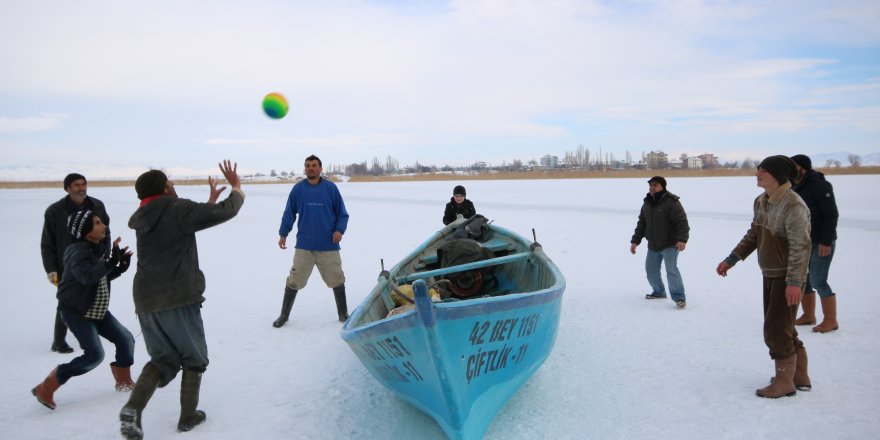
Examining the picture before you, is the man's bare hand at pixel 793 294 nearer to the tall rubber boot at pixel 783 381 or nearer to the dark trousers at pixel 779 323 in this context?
the dark trousers at pixel 779 323

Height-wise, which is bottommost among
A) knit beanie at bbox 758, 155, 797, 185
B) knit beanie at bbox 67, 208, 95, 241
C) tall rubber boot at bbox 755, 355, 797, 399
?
tall rubber boot at bbox 755, 355, 797, 399

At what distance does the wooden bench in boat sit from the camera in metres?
6.71

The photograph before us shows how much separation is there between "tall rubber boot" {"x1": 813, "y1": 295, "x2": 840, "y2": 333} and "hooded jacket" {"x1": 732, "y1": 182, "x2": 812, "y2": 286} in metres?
1.87

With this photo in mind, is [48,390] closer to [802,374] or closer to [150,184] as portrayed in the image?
[150,184]

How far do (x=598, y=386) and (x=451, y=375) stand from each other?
5.39 feet

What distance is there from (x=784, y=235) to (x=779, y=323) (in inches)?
24.6

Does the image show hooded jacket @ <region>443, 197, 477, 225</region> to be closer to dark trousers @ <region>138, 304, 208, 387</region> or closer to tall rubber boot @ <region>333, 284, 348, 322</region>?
A: tall rubber boot @ <region>333, 284, 348, 322</region>

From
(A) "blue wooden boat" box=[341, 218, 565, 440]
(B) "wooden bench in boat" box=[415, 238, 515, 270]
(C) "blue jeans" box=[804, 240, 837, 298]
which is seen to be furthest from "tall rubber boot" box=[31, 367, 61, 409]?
(C) "blue jeans" box=[804, 240, 837, 298]

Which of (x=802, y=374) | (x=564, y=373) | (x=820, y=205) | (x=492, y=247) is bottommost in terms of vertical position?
(x=564, y=373)

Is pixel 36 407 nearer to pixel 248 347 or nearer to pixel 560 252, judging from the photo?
pixel 248 347

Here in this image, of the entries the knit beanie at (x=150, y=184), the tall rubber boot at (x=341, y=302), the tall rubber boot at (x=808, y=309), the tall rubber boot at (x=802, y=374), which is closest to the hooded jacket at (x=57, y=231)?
the knit beanie at (x=150, y=184)

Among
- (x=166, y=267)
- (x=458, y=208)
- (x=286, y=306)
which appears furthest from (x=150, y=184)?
(x=458, y=208)

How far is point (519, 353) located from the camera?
12.1ft

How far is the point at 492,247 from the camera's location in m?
7.23
